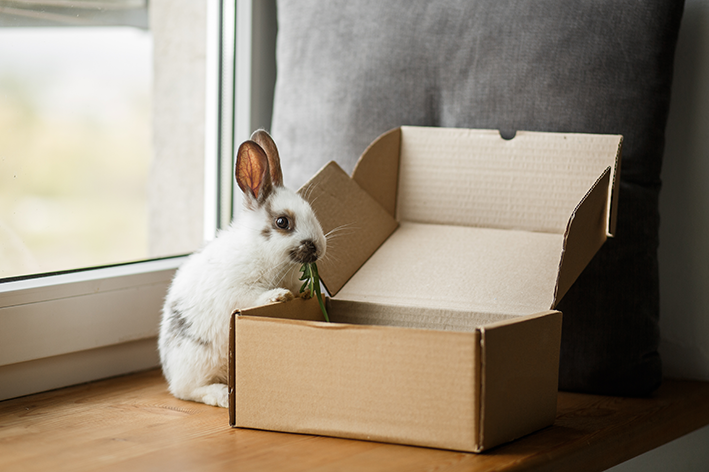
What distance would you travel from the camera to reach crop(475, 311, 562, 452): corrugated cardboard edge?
0.75 meters

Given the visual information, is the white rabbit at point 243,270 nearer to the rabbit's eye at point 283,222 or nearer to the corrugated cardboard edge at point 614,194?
the rabbit's eye at point 283,222

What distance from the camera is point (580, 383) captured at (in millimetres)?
1092

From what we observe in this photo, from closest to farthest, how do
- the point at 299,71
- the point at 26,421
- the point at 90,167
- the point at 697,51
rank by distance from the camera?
the point at 26,421 → the point at 697,51 → the point at 299,71 → the point at 90,167

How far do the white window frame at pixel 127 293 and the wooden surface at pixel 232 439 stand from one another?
2.0 inches

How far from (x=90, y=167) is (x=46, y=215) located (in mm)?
219

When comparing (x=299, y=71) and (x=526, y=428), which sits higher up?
(x=299, y=71)

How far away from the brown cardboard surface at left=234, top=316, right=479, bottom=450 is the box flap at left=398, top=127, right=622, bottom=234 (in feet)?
1.37

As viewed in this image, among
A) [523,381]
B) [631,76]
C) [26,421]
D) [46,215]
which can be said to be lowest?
[26,421]

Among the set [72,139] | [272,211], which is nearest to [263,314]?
[272,211]

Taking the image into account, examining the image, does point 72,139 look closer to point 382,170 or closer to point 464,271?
point 382,170

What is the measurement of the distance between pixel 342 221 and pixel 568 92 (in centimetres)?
44

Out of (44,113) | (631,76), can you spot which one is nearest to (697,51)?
(631,76)

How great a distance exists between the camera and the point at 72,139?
1329mm

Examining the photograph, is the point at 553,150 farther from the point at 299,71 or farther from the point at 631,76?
the point at 299,71
